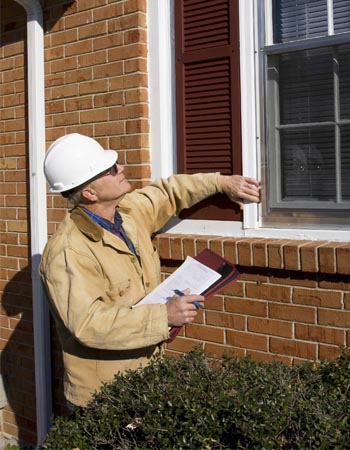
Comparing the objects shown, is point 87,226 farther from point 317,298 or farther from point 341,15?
point 341,15

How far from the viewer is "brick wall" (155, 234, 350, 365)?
387cm

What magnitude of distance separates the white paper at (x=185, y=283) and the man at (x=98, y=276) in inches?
4.7

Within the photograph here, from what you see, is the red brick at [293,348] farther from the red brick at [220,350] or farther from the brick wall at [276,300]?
the red brick at [220,350]

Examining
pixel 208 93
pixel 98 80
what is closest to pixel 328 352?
pixel 208 93

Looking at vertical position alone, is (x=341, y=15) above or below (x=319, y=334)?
above

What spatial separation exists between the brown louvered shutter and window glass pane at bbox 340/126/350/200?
641mm

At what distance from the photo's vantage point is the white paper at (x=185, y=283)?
12.3 feet

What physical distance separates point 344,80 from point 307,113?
0.93 ft

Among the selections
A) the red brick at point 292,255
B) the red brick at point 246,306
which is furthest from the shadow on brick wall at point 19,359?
the red brick at point 292,255

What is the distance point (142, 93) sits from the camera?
183 inches

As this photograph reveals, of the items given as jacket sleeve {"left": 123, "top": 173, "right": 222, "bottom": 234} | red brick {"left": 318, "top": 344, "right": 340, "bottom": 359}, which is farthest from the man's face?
red brick {"left": 318, "top": 344, "right": 340, "bottom": 359}

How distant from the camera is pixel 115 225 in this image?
3.92m

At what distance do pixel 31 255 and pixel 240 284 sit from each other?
190 cm

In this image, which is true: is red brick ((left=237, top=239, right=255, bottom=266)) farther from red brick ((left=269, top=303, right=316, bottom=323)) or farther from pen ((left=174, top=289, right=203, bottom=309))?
pen ((left=174, top=289, right=203, bottom=309))
